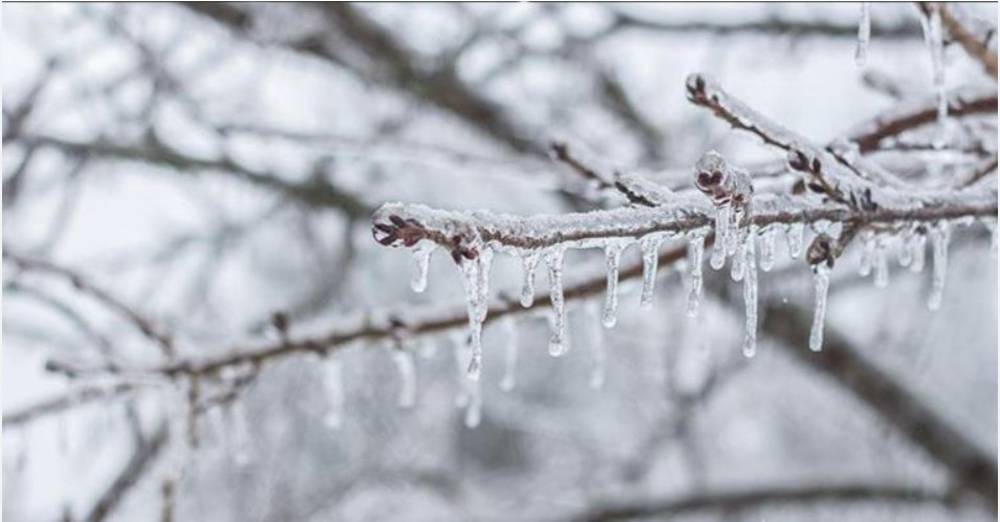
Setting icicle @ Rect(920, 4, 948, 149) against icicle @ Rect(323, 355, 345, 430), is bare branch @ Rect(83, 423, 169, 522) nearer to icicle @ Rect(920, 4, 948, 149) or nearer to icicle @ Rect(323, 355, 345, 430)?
icicle @ Rect(323, 355, 345, 430)

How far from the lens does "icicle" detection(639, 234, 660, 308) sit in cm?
80

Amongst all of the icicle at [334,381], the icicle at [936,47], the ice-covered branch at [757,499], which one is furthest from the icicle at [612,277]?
the ice-covered branch at [757,499]

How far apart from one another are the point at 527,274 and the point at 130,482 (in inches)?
38.9

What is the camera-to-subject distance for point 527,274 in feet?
2.61

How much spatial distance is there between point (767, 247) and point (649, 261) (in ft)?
0.36

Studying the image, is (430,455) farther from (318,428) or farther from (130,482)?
(130,482)

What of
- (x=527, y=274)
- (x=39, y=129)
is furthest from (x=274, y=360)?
(x=39, y=129)

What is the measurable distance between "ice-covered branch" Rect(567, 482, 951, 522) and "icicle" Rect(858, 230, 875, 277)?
1.87m

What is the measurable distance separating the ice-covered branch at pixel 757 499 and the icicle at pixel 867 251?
187 cm

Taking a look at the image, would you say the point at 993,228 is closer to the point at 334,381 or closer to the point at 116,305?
the point at 334,381

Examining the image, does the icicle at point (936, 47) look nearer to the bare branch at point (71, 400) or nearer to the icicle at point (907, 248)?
the icicle at point (907, 248)

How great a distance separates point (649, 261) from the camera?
830 millimetres

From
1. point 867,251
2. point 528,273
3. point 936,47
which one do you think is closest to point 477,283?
point 528,273

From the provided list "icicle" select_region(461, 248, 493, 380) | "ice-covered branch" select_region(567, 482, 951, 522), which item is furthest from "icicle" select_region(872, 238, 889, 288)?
"ice-covered branch" select_region(567, 482, 951, 522)
